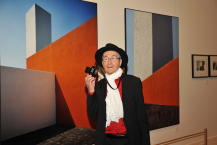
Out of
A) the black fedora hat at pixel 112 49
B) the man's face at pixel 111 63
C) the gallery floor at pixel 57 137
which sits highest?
the black fedora hat at pixel 112 49

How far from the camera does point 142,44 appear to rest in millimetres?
2229

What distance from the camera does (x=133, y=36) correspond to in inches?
85.0

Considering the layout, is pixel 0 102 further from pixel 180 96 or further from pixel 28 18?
pixel 180 96

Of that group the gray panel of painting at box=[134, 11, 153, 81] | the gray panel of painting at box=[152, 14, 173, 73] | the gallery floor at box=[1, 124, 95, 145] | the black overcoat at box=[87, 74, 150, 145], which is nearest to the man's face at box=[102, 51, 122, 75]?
the black overcoat at box=[87, 74, 150, 145]

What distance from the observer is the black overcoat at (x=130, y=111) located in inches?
52.2

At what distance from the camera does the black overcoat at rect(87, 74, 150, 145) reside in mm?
1327

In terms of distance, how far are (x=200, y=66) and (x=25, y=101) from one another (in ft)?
9.65

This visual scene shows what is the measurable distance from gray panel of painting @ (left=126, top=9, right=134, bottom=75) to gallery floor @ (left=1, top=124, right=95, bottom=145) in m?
1.06

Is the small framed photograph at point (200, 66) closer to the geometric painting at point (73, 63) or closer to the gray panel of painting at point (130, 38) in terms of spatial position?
the gray panel of painting at point (130, 38)

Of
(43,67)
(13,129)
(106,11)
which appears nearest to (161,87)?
(106,11)

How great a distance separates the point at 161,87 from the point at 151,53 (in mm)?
599

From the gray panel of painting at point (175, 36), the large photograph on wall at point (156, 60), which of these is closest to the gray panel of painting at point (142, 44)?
the large photograph on wall at point (156, 60)

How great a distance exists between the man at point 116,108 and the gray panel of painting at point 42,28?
0.72 meters

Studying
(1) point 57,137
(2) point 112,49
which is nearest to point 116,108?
(2) point 112,49
